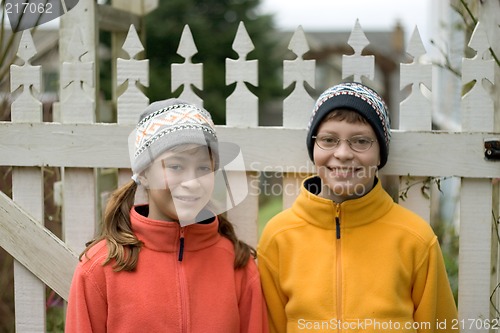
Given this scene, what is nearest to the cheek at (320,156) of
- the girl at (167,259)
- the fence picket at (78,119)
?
the girl at (167,259)

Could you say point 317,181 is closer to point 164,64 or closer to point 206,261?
point 206,261

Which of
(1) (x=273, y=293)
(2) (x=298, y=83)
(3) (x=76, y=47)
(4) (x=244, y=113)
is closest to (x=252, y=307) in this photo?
(1) (x=273, y=293)

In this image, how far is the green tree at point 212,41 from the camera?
2197 cm

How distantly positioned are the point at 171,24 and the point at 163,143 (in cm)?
2222

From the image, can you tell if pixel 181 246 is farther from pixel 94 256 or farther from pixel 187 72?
pixel 187 72

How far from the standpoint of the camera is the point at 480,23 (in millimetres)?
2742

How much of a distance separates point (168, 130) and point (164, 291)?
2.03 ft

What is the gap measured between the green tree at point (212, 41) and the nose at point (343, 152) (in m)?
18.8

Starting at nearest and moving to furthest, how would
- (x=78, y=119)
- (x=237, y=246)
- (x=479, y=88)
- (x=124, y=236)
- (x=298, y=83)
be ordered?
(x=124, y=236), (x=237, y=246), (x=479, y=88), (x=298, y=83), (x=78, y=119)

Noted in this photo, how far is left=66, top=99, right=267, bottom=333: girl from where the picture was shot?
7.77 feet

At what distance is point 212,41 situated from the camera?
23.5 metres

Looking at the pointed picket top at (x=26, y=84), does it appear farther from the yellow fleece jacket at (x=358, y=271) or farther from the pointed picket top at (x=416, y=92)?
the pointed picket top at (x=416, y=92)

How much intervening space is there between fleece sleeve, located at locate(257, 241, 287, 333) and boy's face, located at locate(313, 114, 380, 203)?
42cm

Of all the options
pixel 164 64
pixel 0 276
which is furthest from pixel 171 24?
pixel 0 276
